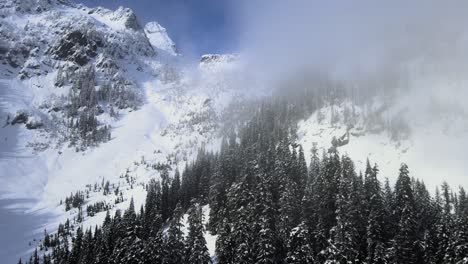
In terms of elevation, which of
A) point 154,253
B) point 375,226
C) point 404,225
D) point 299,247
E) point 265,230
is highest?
point 404,225

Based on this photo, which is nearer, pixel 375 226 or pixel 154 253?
pixel 154 253

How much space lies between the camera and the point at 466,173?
573ft

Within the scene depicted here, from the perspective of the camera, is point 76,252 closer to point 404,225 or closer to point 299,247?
point 299,247

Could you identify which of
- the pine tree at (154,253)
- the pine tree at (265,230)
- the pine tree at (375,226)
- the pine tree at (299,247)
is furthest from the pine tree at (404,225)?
the pine tree at (154,253)

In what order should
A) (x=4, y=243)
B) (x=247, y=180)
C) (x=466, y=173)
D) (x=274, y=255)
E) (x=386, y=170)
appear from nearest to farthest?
(x=274, y=255)
(x=247, y=180)
(x=466, y=173)
(x=386, y=170)
(x=4, y=243)

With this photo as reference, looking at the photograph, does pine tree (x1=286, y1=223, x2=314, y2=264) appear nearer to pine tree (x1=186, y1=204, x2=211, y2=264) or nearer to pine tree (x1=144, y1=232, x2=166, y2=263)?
pine tree (x1=186, y1=204, x2=211, y2=264)

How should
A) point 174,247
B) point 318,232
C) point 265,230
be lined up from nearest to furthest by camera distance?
point 265,230
point 174,247
point 318,232

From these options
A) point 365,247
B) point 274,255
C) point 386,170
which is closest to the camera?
point 274,255

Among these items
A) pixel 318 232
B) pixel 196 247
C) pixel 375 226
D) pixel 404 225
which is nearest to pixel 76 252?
pixel 196 247

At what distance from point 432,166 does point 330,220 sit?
119m

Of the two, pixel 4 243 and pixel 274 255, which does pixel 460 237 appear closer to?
pixel 274 255

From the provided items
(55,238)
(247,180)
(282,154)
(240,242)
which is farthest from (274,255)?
(55,238)

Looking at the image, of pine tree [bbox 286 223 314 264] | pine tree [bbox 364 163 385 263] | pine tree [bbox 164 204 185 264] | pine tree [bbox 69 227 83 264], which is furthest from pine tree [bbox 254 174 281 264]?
pine tree [bbox 69 227 83 264]

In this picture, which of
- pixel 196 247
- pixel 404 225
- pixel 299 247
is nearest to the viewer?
pixel 299 247
